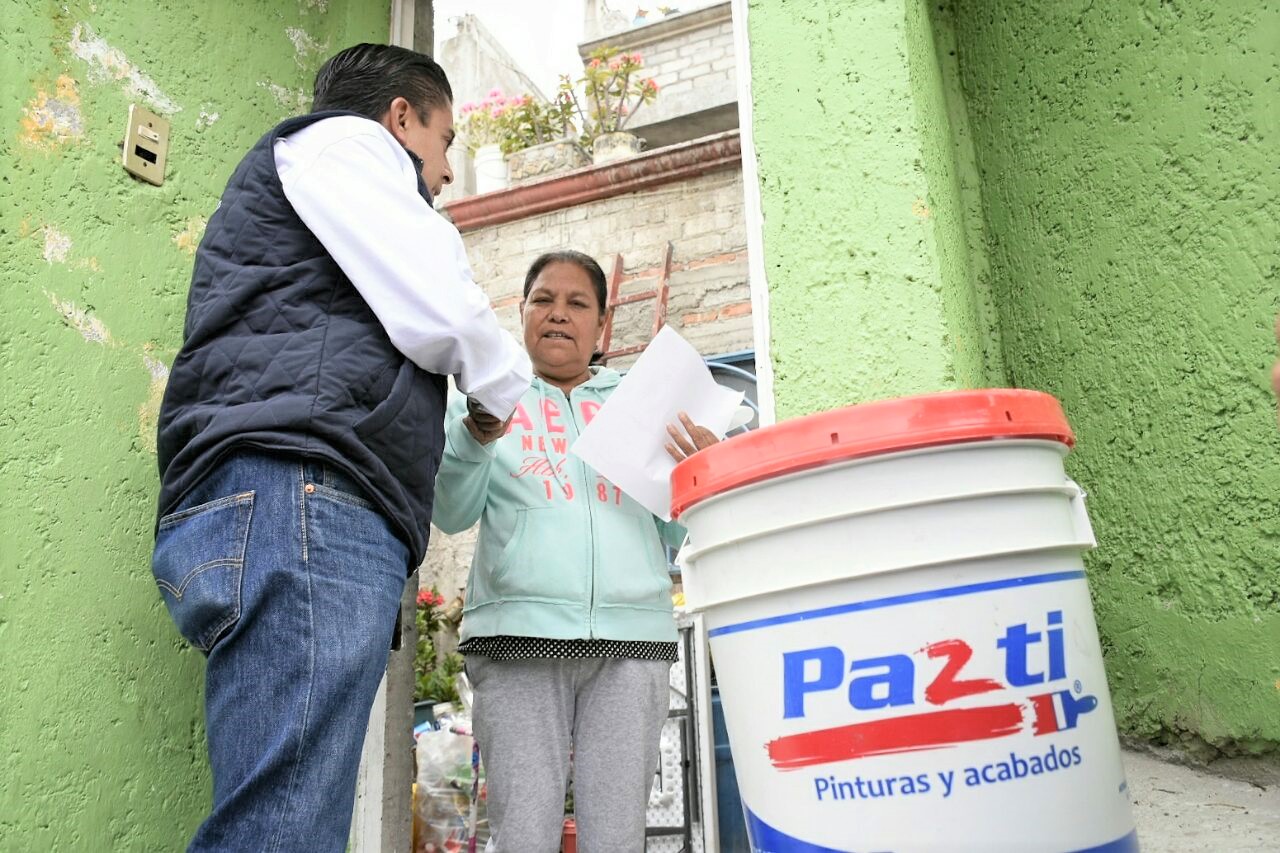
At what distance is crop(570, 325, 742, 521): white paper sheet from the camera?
4.54ft

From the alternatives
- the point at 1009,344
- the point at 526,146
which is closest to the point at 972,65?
the point at 1009,344

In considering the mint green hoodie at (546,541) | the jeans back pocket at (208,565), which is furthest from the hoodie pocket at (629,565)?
the jeans back pocket at (208,565)

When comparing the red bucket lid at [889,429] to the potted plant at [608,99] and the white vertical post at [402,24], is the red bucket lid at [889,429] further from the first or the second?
the potted plant at [608,99]

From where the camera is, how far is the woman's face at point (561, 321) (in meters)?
1.95

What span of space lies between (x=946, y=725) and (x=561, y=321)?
1330 millimetres

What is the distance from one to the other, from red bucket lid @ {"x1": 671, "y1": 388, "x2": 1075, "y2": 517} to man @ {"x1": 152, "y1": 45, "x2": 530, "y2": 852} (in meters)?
0.47

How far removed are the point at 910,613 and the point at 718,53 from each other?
6035 millimetres

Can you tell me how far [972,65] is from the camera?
6.53 feet

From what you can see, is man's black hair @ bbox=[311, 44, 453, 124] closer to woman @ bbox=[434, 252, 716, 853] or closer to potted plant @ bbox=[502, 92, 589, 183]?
woman @ bbox=[434, 252, 716, 853]

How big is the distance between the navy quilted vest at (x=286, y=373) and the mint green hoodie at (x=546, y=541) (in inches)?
14.3

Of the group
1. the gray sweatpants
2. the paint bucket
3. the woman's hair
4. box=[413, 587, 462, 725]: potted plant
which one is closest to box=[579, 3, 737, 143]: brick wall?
box=[413, 587, 462, 725]: potted plant

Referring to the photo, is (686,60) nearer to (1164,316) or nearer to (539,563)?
(1164,316)

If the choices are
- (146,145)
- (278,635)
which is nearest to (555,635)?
(278,635)

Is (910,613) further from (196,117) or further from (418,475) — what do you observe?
(196,117)
